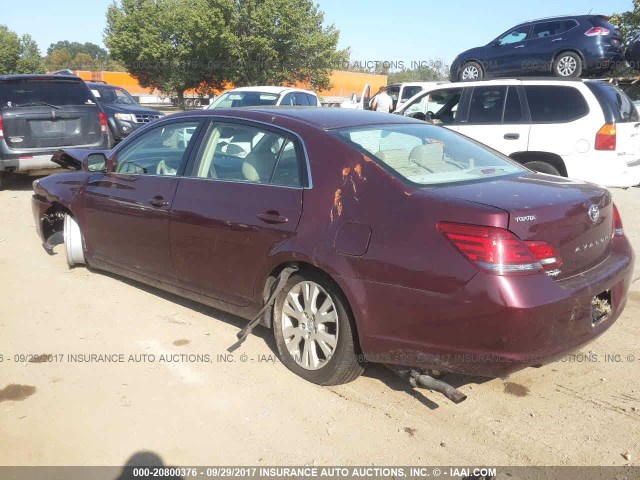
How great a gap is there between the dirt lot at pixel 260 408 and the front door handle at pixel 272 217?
0.95 m

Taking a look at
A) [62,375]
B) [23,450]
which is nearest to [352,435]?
[23,450]

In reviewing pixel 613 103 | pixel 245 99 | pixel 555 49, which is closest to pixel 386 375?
pixel 613 103

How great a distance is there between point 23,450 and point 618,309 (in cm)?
324

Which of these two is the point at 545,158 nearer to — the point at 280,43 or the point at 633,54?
the point at 633,54

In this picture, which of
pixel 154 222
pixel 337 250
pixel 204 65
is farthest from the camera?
pixel 204 65

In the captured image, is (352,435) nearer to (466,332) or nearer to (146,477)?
(466,332)

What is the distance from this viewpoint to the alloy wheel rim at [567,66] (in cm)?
1137

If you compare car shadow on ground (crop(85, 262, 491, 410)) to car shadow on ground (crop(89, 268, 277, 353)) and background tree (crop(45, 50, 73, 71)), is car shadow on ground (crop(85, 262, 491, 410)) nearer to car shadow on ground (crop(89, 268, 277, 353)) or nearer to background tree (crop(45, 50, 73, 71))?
car shadow on ground (crop(89, 268, 277, 353))

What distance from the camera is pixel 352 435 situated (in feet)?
10.2

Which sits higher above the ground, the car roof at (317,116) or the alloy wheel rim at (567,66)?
the alloy wheel rim at (567,66)

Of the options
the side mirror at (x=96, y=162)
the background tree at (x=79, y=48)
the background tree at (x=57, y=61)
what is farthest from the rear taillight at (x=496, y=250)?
the background tree at (x=79, y=48)

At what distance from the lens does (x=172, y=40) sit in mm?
A: 45562

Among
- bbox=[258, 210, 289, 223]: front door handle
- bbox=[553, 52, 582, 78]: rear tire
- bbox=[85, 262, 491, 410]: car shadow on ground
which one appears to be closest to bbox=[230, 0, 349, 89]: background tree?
bbox=[553, 52, 582, 78]: rear tire

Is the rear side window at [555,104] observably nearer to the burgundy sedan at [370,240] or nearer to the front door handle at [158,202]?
the burgundy sedan at [370,240]
